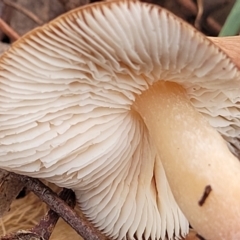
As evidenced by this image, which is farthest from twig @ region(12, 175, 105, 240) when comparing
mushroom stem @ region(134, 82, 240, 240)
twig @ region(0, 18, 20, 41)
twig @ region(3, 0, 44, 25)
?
twig @ region(3, 0, 44, 25)

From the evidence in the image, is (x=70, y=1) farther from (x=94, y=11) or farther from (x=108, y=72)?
(x=94, y=11)

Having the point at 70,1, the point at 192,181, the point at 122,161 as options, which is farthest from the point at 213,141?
the point at 70,1

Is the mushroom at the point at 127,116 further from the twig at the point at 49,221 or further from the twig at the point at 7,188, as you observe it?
the twig at the point at 7,188

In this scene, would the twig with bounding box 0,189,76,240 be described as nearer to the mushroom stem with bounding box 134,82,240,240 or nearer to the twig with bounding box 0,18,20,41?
the mushroom stem with bounding box 134,82,240,240

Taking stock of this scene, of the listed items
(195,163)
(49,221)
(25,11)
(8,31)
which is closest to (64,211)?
(49,221)

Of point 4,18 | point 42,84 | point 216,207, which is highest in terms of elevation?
point 42,84

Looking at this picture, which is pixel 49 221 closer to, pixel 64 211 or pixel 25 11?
pixel 64 211

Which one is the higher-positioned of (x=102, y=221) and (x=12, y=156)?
(x=12, y=156)
